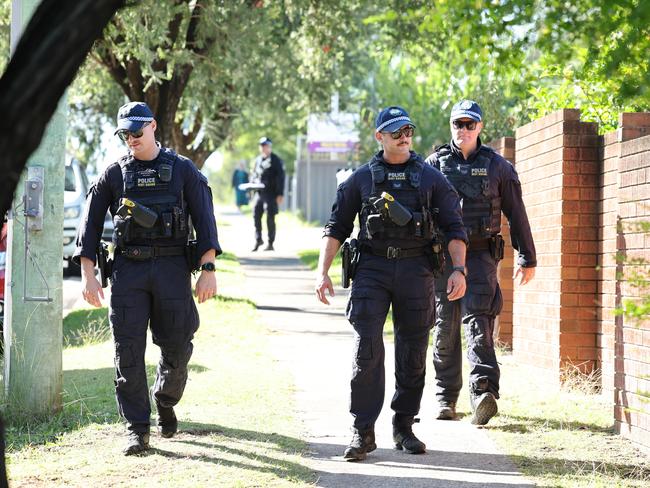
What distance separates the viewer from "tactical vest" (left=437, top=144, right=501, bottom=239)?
7902 mm

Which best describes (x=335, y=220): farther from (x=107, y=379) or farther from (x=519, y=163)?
(x=519, y=163)

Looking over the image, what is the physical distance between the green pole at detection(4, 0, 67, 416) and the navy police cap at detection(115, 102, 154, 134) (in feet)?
3.13

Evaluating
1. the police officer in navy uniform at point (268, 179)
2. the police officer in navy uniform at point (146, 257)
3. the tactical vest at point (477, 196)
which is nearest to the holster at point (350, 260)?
the police officer in navy uniform at point (146, 257)

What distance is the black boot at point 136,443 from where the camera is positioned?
22.1 ft

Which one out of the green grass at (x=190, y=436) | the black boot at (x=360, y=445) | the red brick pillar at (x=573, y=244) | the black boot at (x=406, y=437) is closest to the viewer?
the green grass at (x=190, y=436)

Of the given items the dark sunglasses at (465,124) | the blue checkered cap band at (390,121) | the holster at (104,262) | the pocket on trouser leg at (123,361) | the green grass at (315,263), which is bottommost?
the pocket on trouser leg at (123,361)

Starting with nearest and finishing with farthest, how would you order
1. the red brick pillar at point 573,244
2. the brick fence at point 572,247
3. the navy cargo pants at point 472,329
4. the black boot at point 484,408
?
the black boot at point 484,408 → the navy cargo pants at point 472,329 → the brick fence at point 572,247 → the red brick pillar at point 573,244

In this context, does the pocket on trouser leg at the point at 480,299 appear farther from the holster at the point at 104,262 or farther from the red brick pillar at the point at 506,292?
the red brick pillar at the point at 506,292

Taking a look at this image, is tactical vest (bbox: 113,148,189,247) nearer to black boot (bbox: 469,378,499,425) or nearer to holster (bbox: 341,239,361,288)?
holster (bbox: 341,239,361,288)

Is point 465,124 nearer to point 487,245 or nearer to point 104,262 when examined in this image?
point 487,245

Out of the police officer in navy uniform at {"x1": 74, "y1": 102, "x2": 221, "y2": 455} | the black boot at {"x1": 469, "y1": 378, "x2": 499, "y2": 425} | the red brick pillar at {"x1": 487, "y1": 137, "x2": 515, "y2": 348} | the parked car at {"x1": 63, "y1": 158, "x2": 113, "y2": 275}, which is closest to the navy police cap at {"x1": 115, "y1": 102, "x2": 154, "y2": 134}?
the police officer in navy uniform at {"x1": 74, "y1": 102, "x2": 221, "y2": 455}

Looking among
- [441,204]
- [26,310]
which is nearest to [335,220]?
[441,204]

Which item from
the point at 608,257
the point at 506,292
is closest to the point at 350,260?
the point at 608,257

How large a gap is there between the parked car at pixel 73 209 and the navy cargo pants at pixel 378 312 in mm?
12365
